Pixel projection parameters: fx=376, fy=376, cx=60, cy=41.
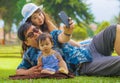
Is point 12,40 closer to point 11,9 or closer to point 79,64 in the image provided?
point 11,9

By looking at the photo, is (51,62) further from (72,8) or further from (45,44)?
(72,8)

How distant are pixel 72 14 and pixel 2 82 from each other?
18.2 m

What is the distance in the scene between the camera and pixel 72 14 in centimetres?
2106

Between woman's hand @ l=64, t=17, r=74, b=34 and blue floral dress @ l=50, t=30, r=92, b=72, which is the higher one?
woman's hand @ l=64, t=17, r=74, b=34

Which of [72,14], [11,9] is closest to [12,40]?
[11,9]

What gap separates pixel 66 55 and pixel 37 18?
0.45 metres

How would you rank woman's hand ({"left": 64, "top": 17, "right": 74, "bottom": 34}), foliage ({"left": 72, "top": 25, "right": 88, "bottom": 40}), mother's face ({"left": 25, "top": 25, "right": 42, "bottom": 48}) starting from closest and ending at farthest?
woman's hand ({"left": 64, "top": 17, "right": 74, "bottom": 34}) → mother's face ({"left": 25, "top": 25, "right": 42, "bottom": 48}) → foliage ({"left": 72, "top": 25, "right": 88, "bottom": 40})

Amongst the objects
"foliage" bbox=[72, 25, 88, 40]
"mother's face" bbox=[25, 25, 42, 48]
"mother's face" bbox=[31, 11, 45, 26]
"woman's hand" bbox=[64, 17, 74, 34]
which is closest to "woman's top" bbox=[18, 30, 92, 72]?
"mother's face" bbox=[25, 25, 42, 48]

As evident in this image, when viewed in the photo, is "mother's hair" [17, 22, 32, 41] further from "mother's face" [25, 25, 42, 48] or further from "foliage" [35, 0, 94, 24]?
"foliage" [35, 0, 94, 24]

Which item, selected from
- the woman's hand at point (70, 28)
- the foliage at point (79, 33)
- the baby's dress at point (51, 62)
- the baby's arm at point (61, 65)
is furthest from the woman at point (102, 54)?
the foliage at point (79, 33)

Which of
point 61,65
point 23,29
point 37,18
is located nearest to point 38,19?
point 37,18

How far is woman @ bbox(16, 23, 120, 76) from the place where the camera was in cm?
339

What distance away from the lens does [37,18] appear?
359 centimetres

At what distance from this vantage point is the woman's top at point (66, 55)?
11.3ft
